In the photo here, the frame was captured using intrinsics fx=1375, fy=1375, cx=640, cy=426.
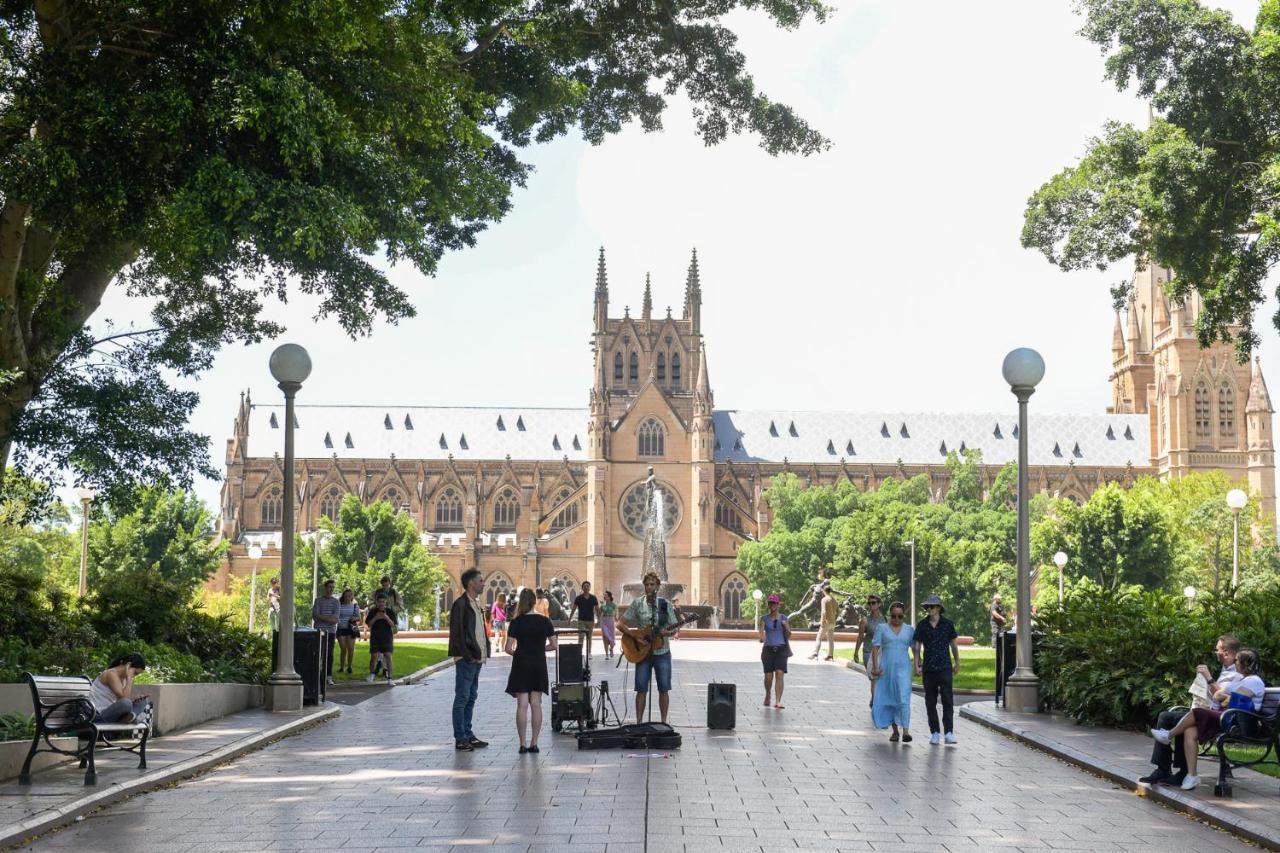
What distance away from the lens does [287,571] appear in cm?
1912

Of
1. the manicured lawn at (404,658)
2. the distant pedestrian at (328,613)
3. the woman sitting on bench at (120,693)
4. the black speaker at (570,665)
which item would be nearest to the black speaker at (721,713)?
the black speaker at (570,665)

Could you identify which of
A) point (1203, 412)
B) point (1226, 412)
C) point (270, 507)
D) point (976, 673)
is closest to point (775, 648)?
point (976, 673)

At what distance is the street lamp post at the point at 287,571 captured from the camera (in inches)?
737

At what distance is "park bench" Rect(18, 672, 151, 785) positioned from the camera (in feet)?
38.4

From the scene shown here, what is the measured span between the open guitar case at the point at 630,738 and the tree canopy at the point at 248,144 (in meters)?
6.29

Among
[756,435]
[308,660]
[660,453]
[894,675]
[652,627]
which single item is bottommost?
[308,660]

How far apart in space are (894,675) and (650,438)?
7331 centimetres

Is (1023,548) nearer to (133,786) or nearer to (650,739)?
(650,739)

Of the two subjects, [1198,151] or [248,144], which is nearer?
[248,144]

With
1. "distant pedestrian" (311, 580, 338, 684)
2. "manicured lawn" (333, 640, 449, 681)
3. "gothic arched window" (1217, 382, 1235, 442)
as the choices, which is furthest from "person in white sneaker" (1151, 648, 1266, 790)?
"gothic arched window" (1217, 382, 1235, 442)

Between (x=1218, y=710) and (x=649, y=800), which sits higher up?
(x=1218, y=710)

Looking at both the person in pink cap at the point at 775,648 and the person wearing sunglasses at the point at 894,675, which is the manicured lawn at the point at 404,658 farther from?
the person wearing sunglasses at the point at 894,675

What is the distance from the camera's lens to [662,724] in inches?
589

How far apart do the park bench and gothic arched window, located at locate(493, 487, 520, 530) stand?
84.5m
